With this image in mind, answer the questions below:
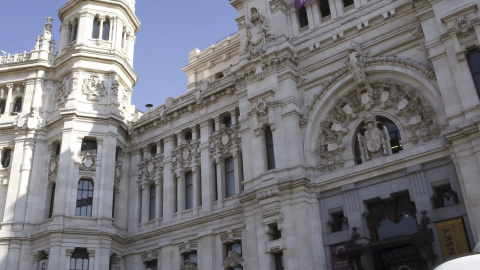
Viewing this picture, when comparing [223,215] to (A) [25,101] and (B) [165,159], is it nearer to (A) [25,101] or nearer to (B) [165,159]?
(B) [165,159]

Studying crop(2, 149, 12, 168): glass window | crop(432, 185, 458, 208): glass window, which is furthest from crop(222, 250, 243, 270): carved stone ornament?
crop(2, 149, 12, 168): glass window

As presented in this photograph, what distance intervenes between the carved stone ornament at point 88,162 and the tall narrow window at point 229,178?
10368 mm

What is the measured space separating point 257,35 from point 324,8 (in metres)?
4.78

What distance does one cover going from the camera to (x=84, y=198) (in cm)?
3641

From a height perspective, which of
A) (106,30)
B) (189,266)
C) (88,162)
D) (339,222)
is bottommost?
(189,266)

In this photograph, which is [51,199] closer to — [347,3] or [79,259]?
[79,259]

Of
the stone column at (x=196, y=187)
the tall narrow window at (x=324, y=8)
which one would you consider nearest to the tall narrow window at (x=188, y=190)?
the stone column at (x=196, y=187)

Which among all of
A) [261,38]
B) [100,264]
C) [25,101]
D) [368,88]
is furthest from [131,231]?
[368,88]

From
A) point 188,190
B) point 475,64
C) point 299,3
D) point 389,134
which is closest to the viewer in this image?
point 475,64

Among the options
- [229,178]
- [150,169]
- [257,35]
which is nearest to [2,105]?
[150,169]

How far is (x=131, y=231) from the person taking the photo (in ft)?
122

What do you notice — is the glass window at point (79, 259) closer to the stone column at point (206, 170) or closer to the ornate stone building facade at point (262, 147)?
the ornate stone building facade at point (262, 147)

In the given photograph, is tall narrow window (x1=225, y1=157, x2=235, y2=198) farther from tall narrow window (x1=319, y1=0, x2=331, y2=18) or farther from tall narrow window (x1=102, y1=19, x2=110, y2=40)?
tall narrow window (x1=102, y1=19, x2=110, y2=40)

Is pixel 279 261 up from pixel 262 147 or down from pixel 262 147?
down
